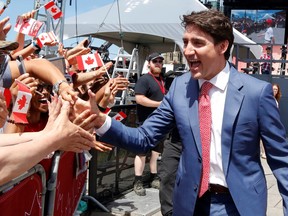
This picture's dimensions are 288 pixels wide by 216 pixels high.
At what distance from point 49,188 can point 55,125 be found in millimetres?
700

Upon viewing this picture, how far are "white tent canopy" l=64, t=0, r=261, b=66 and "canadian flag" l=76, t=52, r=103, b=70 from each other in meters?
11.2

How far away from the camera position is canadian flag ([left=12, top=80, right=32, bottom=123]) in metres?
2.55

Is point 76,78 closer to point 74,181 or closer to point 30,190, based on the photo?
point 74,181

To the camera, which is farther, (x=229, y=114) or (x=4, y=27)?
→ (x=4, y=27)

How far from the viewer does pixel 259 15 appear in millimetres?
29078

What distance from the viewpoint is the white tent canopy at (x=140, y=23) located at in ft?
51.1

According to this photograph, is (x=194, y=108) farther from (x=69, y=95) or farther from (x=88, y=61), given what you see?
(x=88, y=61)

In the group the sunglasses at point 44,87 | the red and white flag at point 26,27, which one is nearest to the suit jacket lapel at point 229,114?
the sunglasses at point 44,87

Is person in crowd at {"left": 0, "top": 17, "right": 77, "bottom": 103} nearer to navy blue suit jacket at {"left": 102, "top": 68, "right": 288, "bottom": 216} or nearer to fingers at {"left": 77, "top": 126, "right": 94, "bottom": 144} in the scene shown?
navy blue suit jacket at {"left": 102, "top": 68, "right": 288, "bottom": 216}

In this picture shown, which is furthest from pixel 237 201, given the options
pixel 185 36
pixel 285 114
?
pixel 285 114

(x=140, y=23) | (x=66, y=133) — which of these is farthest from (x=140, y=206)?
(x=140, y=23)

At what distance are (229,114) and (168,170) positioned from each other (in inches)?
86.0

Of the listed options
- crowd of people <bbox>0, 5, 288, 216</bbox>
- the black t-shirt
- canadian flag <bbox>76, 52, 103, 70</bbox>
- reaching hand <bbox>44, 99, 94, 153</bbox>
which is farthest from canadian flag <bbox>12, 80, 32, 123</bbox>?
the black t-shirt

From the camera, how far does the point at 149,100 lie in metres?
6.50
